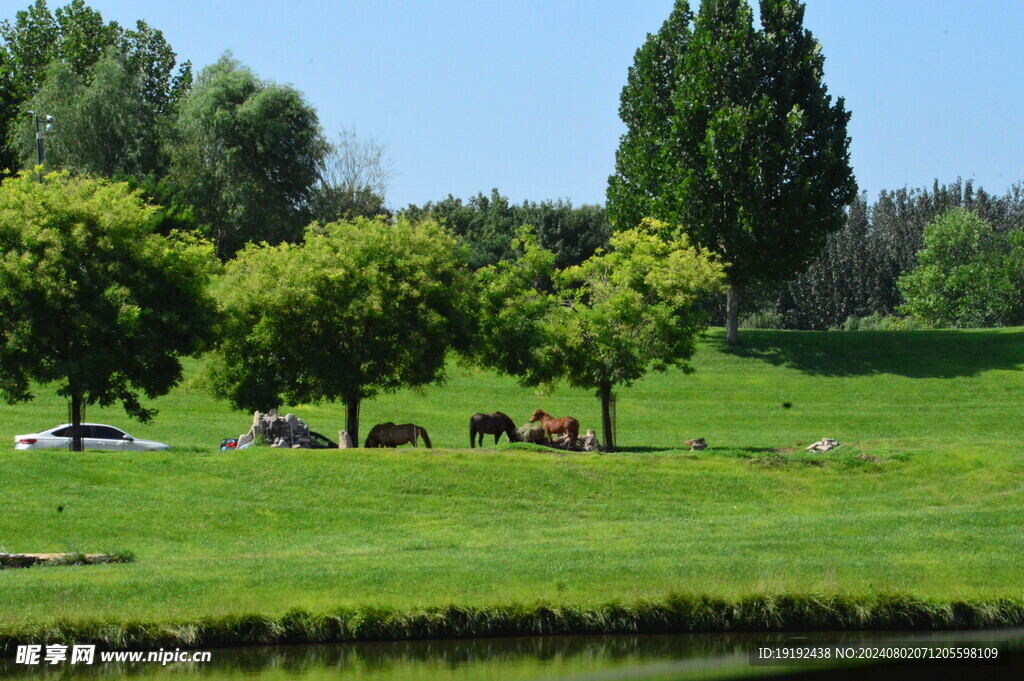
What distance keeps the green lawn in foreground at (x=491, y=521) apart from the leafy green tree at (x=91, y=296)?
341 cm

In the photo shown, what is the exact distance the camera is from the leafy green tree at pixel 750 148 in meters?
66.8

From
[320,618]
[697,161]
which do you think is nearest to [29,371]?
[320,618]

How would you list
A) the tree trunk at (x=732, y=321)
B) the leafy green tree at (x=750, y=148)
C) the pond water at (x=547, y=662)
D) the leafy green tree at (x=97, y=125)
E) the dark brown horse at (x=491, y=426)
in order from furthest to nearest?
1. the leafy green tree at (x=97, y=125)
2. the tree trunk at (x=732, y=321)
3. the leafy green tree at (x=750, y=148)
4. the dark brown horse at (x=491, y=426)
5. the pond water at (x=547, y=662)

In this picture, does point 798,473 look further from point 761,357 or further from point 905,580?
point 761,357

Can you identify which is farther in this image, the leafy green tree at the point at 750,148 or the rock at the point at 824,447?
the leafy green tree at the point at 750,148

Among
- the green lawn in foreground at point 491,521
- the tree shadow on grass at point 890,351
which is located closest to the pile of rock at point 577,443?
the green lawn in foreground at point 491,521

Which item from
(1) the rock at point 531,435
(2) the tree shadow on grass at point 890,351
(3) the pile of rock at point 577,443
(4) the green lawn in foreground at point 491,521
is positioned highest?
(2) the tree shadow on grass at point 890,351

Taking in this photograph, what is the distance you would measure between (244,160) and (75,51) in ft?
96.1

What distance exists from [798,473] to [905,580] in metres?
15.3

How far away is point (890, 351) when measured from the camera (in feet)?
241

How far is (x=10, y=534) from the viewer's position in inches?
1077

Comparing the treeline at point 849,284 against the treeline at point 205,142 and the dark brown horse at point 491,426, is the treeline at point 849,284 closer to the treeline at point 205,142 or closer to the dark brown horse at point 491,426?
the treeline at point 205,142

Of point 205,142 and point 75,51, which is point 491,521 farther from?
point 75,51

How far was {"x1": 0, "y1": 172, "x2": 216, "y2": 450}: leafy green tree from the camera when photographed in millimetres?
36562
